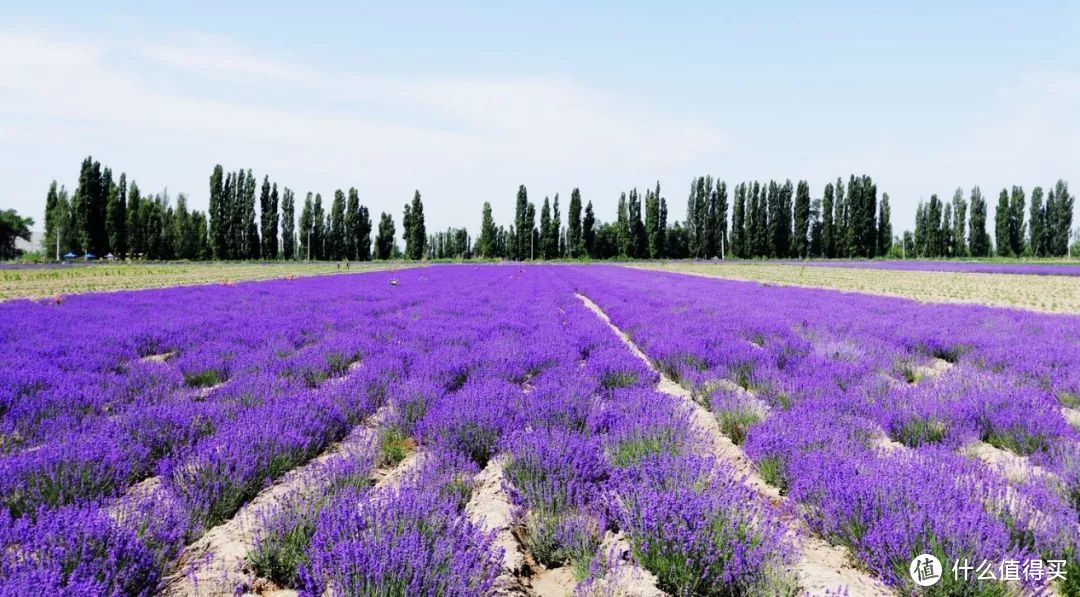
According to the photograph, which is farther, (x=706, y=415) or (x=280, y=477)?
(x=706, y=415)

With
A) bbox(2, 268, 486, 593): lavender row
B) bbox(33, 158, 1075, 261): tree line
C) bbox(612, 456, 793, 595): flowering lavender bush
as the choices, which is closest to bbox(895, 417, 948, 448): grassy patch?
bbox(612, 456, 793, 595): flowering lavender bush

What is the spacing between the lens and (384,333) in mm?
7906

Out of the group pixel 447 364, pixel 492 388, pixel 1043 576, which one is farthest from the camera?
pixel 447 364

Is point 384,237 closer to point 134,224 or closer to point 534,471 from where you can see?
point 134,224

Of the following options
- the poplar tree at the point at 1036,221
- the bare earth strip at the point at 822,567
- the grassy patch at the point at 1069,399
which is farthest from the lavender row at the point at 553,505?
the poplar tree at the point at 1036,221

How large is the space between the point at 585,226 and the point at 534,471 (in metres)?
76.6

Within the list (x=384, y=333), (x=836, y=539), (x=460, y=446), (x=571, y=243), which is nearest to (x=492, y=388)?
(x=460, y=446)

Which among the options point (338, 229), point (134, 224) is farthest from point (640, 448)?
point (338, 229)

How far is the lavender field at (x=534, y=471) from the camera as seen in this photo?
1911mm

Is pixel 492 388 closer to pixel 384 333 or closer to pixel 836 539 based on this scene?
pixel 836 539

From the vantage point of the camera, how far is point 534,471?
2.74 meters

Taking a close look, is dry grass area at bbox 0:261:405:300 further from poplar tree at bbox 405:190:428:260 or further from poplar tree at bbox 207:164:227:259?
poplar tree at bbox 405:190:428:260

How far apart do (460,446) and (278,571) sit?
1.32m

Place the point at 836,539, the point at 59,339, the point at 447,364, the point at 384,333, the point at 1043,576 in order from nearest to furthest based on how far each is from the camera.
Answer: the point at 1043,576
the point at 836,539
the point at 447,364
the point at 59,339
the point at 384,333
